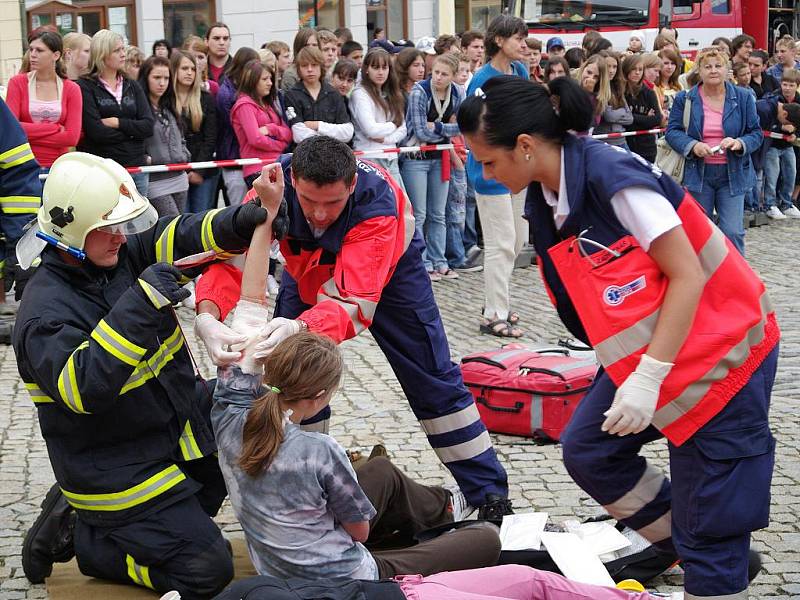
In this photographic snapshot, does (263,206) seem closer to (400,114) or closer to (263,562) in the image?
(263,562)

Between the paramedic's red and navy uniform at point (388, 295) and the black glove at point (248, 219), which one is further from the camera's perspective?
the paramedic's red and navy uniform at point (388, 295)

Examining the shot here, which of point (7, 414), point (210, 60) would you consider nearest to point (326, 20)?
point (210, 60)

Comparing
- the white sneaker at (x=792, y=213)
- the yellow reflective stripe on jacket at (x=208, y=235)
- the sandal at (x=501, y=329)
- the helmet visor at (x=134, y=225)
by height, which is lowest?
the white sneaker at (x=792, y=213)

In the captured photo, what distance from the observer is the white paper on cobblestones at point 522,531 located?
4.11 meters

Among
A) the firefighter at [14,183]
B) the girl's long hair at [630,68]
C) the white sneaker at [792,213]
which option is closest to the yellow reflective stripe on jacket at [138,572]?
the firefighter at [14,183]

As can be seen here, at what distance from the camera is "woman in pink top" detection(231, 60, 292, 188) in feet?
29.4

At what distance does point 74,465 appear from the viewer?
3.96 meters

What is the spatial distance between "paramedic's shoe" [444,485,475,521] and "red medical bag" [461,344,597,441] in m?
1.16

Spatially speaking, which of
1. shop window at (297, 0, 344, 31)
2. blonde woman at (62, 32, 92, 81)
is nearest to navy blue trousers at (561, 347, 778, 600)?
blonde woman at (62, 32, 92, 81)

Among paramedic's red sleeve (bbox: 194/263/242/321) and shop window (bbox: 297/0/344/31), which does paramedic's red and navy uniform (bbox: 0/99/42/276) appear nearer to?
paramedic's red sleeve (bbox: 194/263/242/321)

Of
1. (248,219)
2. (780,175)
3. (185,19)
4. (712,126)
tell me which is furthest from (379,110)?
(185,19)

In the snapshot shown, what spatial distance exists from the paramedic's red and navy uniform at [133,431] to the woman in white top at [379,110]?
538 cm

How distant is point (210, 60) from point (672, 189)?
784 cm

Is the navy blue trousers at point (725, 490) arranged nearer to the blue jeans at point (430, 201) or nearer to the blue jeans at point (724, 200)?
the blue jeans at point (724, 200)
